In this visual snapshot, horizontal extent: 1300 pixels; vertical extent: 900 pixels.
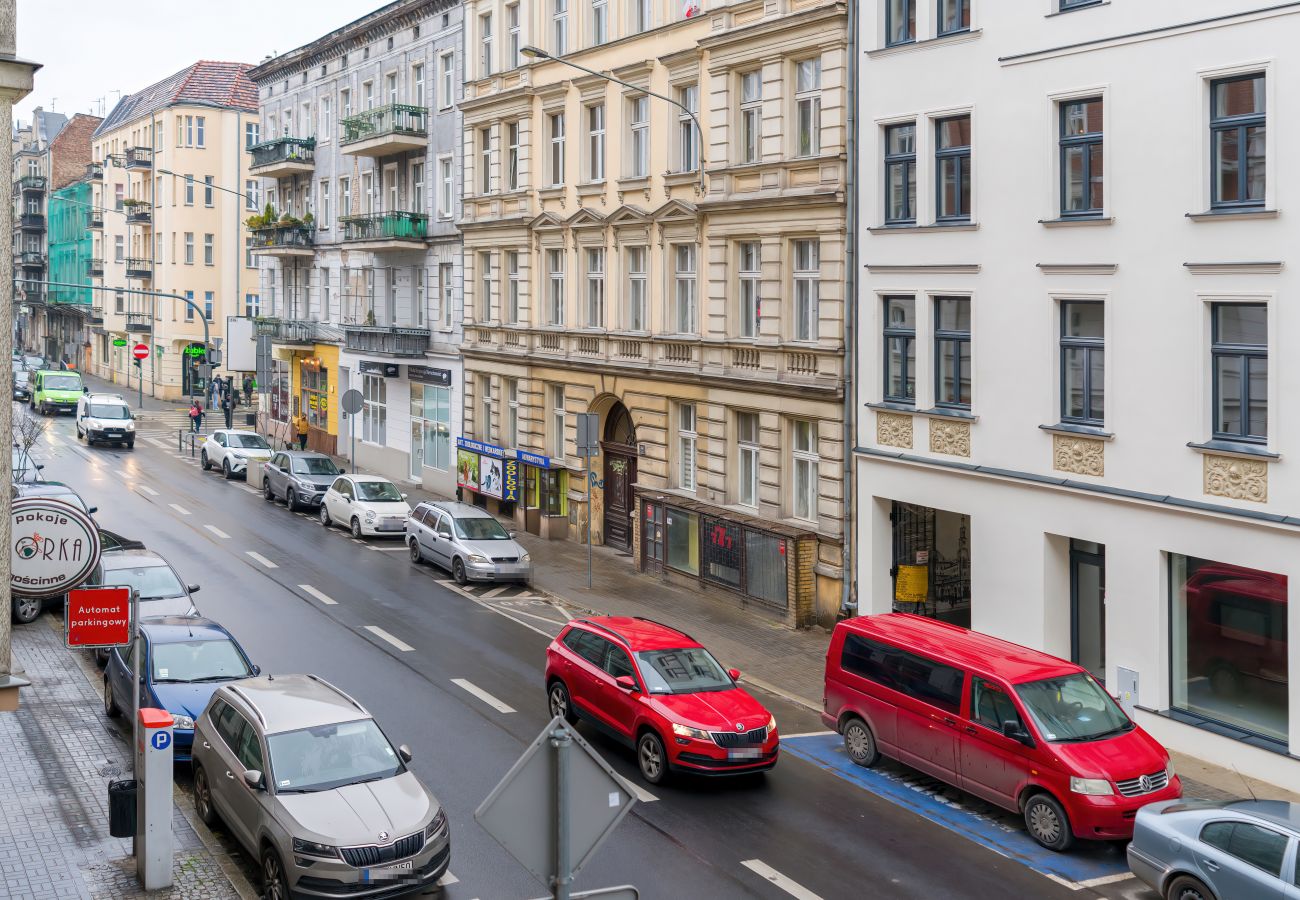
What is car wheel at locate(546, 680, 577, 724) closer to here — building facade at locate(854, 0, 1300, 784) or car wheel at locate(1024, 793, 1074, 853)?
car wheel at locate(1024, 793, 1074, 853)

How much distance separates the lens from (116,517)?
3566 cm

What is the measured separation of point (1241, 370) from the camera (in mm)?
17672

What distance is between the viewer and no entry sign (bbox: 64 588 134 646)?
1297 cm

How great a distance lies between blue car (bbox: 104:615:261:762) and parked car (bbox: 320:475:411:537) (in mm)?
15151

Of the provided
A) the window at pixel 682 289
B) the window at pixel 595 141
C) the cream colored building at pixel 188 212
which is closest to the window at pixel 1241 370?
the window at pixel 682 289

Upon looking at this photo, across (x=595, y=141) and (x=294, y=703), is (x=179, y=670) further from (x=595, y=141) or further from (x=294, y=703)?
(x=595, y=141)

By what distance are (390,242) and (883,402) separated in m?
22.8

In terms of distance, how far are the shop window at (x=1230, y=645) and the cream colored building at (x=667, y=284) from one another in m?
Result: 7.23

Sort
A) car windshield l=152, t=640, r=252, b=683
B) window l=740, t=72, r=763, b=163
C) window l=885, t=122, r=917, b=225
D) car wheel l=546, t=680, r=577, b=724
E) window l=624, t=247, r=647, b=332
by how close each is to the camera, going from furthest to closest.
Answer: window l=624, t=247, r=647, b=332 < window l=740, t=72, r=763, b=163 < window l=885, t=122, r=917, b=225 < car wheel l=546, t=680, r=577, b=724 < car windshield l=152, t=640, r=252, b=683

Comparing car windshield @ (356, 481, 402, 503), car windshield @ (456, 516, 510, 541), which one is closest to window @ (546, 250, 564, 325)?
car windshield @ (356, 481, 402, 503)

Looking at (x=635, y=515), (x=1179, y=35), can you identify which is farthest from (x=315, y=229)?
(x=1179, y=35)

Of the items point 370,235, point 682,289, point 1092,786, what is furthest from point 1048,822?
point 370,235

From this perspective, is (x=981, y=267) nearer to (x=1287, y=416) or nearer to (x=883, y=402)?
(x=883, y=402)

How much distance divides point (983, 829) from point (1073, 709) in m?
1.64
